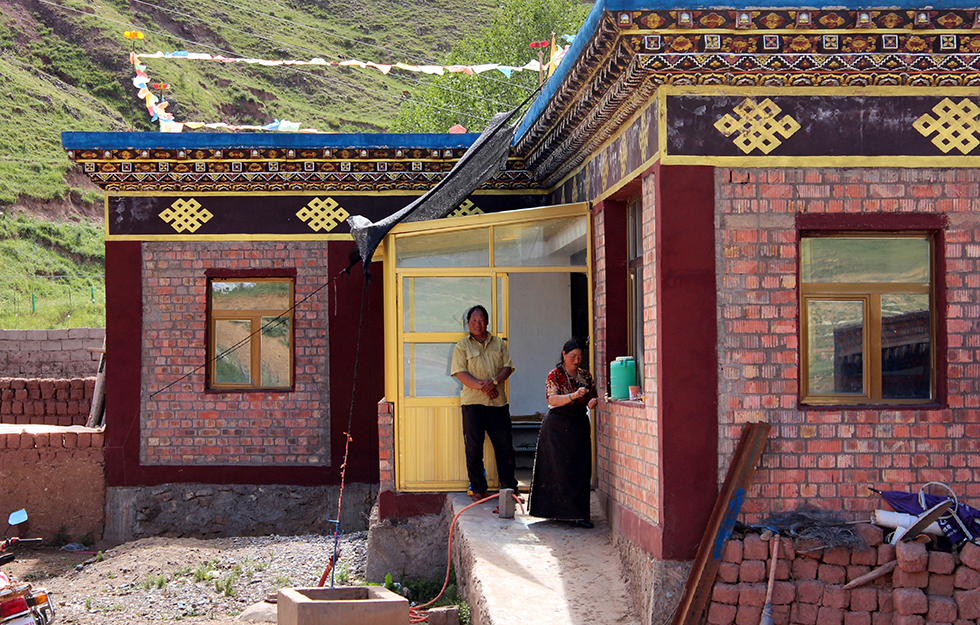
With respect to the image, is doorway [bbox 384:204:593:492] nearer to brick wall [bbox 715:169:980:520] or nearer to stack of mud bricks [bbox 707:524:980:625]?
brick wall [bbox 715:169:980:520]

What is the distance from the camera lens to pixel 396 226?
8883mm

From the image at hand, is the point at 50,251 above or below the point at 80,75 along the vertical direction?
below

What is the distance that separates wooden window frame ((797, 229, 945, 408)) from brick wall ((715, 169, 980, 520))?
0.12 m

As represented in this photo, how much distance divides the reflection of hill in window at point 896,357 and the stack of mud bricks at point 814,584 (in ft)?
2.95

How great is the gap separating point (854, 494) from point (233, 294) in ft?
24.9

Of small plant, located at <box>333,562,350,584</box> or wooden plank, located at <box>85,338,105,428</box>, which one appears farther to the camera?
wooden plank, located at <box>85,338,105,428</box>

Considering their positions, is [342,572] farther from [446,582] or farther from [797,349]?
[797,349]

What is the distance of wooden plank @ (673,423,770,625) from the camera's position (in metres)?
5.89

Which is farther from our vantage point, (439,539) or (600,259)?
(439,539)

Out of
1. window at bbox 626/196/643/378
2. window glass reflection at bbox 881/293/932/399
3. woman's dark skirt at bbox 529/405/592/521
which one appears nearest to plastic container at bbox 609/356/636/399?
window at bbox 626/196/643/378

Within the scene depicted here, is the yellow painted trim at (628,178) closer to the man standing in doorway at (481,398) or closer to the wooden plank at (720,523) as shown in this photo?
the man standing in doorway at (481,398)

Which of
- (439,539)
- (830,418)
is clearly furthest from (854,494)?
(439,539)

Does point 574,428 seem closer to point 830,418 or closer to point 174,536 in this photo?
point 830,418

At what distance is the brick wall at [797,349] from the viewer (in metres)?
6.12
